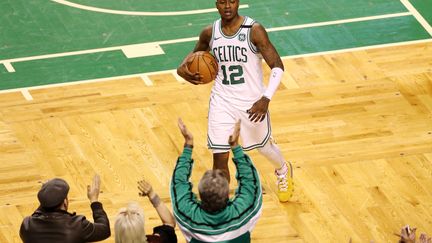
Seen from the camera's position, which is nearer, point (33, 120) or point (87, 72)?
point (33, 120)

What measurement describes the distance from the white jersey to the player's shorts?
0.06 meters

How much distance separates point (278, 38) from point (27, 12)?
3276 mm

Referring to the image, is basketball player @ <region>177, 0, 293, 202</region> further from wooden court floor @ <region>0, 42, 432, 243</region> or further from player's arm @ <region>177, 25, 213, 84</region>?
wooden court floor @ <region>0, 42, 432, 243</region>

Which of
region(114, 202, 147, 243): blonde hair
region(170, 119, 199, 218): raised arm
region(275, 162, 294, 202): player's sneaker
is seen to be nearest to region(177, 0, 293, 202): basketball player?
region(275, 162, 294, 202): player's sneaker

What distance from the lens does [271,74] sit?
9898 mm

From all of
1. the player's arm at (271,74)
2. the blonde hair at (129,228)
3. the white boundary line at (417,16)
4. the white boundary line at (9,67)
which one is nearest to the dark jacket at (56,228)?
the blonde hair at (129,228)

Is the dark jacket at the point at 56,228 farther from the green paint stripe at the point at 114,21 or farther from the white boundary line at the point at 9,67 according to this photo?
the green paint stripe at the point at 114,21

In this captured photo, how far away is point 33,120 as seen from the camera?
12.4m

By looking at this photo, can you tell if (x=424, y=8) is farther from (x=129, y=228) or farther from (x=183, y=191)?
(x=129, y=228)

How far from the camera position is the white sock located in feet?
34.5

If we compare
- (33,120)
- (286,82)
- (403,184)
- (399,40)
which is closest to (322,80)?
(286,82)

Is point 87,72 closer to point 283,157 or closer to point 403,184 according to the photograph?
point 283,157

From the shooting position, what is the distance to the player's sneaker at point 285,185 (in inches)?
425

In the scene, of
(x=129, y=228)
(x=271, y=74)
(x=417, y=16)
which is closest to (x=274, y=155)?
(x=271, y=74)
